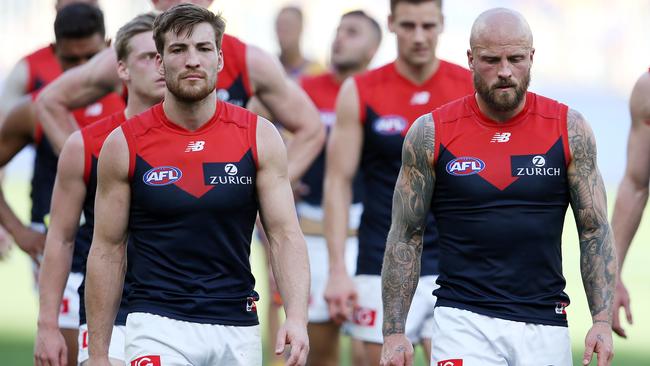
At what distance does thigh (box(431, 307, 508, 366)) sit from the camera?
6.72 meters

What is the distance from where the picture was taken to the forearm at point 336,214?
9.27m

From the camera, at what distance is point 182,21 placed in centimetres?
667

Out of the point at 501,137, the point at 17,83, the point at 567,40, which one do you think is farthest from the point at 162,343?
the point at 567,40


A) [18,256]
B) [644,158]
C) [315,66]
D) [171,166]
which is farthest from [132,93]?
[18,256]

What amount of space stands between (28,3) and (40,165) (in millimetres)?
20770

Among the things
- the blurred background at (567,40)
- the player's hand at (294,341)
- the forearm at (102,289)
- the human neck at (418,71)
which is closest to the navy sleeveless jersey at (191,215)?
the forearm at (102,289)

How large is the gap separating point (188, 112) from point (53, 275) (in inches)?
53.0

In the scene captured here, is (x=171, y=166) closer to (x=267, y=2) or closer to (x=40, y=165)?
(x=40, y=165)

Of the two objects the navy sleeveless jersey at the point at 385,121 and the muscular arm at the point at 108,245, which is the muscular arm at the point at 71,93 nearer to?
the navy sleeveless jersey at the point at 385,121

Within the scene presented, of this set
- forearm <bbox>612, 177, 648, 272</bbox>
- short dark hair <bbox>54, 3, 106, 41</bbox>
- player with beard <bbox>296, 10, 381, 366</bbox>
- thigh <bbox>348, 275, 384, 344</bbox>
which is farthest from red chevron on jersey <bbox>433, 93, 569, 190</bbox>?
player with beard <bbox>296, 10, 381, 366</bbox>

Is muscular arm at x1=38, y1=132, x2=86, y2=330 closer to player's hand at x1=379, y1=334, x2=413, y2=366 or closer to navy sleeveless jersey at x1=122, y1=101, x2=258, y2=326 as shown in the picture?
navy sleeveless jersey at x1=122, y1=101, x2=258, y2=326

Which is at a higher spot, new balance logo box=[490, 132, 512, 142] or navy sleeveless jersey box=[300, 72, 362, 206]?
navy sleeveless jersey box=[300, 72, 362, 206]

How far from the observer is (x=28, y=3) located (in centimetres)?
2984

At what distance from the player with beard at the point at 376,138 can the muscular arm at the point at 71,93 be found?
1544 millimetres
